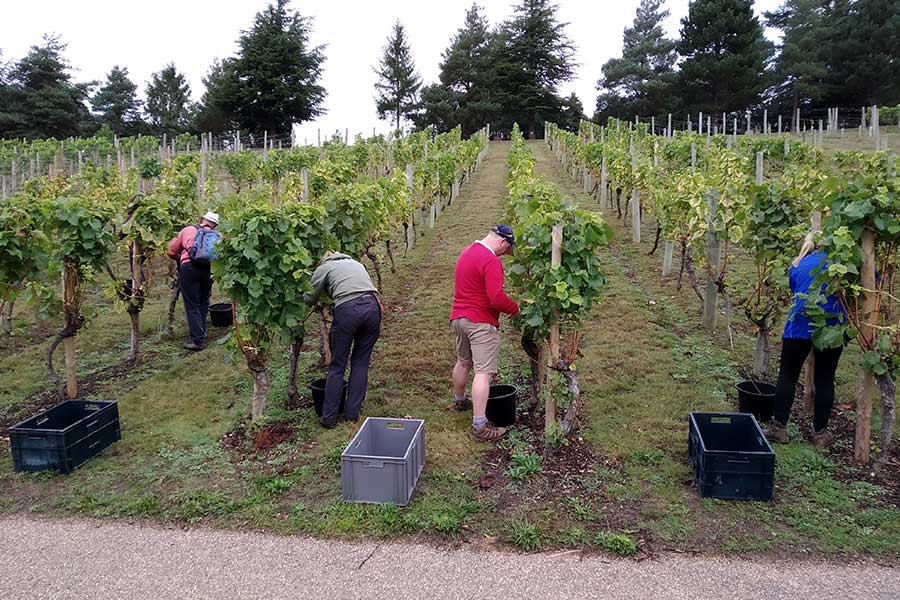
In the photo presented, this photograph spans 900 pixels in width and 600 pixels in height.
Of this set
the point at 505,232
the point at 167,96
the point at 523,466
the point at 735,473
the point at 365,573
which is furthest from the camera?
the point at 167,96

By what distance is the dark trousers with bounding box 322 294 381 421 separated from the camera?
5.70 metres

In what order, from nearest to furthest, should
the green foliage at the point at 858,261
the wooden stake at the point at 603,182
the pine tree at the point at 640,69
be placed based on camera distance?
the green foliage at the point at 858,261, the wooden stake at the point at 603,182, the pine tree at the point at 640,69

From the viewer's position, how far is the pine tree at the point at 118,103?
178 feet

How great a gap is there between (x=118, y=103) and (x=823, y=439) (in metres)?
60.2

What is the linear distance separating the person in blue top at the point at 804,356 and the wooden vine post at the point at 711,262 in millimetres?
3129

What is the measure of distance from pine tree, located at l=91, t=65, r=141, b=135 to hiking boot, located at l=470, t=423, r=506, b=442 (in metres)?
56.8

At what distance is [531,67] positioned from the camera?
5469 centimetres

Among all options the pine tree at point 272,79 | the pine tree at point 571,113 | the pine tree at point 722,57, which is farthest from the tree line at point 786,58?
the pine tree at point 272,79

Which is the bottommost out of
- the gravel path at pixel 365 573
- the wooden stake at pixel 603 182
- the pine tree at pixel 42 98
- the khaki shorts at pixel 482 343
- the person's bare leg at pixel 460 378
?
the gravel path at pixel 365 573

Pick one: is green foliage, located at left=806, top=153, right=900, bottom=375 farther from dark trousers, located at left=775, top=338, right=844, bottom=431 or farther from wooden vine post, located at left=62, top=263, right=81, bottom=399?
wooden vine post, located at left=62, top=263, right=81, bottom=399

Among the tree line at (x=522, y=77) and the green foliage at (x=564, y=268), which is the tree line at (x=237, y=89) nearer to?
the tree line at (x=522, y=77)

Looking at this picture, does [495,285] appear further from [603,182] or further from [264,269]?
[603,182]

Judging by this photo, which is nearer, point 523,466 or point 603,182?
point 523,466

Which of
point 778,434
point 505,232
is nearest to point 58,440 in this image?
point 505,232
